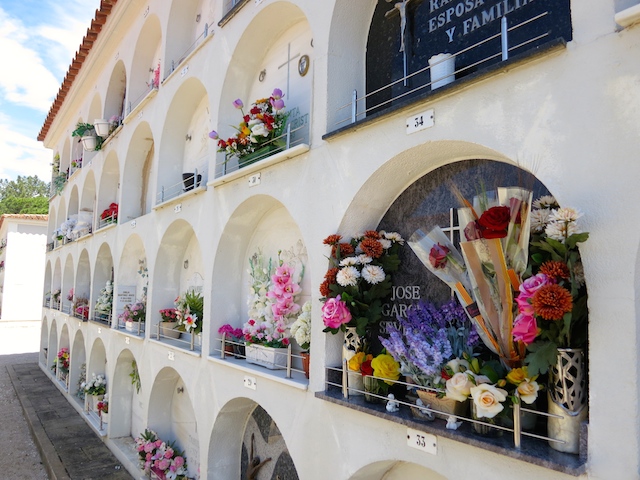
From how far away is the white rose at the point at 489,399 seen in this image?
7.22 feet

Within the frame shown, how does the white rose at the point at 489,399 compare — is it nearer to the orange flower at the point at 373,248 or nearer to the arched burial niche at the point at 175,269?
the orange flower at the point at 373,248

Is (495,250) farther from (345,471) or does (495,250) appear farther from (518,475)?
(345,471)

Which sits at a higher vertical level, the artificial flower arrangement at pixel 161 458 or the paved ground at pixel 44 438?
the artificial flower arrangement at pixel 161 458

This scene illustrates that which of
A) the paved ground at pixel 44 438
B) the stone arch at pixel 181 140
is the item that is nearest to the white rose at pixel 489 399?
the stone arch at pixel 181 140

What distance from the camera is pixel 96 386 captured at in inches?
363

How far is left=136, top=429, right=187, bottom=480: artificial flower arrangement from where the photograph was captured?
239 inches

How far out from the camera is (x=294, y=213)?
3982 millimetres

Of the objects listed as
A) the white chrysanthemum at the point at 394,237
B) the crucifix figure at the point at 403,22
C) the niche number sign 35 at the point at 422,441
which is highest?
the crucifix figure at the point at 403,22

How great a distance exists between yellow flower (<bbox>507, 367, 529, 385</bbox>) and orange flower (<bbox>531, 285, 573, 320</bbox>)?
1.32 feet

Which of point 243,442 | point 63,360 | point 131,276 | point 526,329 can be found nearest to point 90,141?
point 131,276

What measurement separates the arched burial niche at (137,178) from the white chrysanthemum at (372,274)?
6.40 metres

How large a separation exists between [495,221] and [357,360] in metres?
1.49

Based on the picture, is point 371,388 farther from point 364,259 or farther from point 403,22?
point 403,22

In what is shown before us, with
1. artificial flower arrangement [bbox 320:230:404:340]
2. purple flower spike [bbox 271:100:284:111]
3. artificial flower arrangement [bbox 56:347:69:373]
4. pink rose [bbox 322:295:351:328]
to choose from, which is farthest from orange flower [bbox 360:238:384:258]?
artificial flower arrangement [bbox 56:347:69:373]
